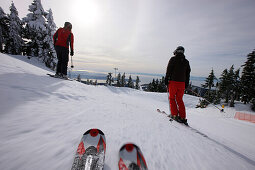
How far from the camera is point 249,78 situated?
70.5 ft

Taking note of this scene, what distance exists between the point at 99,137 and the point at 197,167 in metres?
1.37

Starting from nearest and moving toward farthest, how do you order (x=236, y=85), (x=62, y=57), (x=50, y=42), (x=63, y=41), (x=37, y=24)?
(x=63, y=41)
(x=62, y=57)
(x=37, y=24)
(x=50, y=42)
(x=236, y=85)

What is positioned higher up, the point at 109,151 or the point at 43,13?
the point at 43,13

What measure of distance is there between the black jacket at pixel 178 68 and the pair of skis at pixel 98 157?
9.29ft

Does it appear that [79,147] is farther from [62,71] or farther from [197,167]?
[62,71]

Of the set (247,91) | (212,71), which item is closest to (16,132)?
(247,91)

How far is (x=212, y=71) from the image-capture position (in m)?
31.6

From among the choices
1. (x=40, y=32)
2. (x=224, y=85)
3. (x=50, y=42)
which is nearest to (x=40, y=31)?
(x=40, y=32)

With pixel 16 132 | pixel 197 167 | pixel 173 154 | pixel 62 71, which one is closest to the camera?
pixel 16 132

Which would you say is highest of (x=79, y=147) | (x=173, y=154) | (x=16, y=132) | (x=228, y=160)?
(x=16, y=132)

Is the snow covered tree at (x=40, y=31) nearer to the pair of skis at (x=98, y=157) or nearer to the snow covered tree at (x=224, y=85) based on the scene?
the pair of skis at (x=98, y=157)

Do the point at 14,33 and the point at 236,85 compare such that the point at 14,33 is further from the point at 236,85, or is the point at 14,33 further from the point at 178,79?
the point at 236,85

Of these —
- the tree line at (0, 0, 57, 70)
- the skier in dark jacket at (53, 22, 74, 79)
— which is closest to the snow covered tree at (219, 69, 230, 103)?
the skier in dark jacket at (53, 22, 74, 79)

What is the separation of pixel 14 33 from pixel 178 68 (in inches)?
1250
